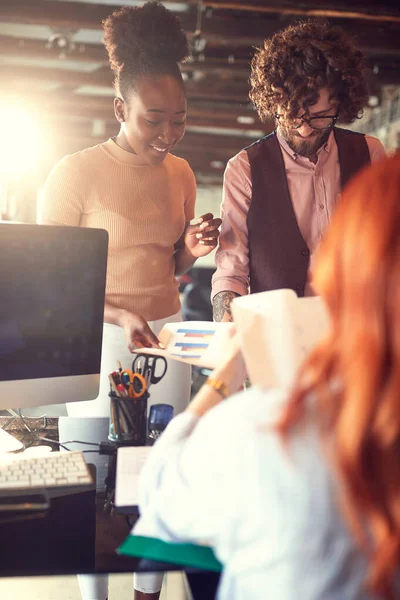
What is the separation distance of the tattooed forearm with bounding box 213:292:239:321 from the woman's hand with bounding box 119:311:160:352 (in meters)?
0.26

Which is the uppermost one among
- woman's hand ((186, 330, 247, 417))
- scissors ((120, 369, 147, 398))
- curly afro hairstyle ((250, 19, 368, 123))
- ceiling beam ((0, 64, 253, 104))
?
ceiling beam ((0, 64, 253, 104))

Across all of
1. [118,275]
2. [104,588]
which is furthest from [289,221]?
[104,588]

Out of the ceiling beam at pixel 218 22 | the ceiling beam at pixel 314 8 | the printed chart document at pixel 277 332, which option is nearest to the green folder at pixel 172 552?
the printed chart document at pixel 277 332

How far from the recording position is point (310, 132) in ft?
6.38

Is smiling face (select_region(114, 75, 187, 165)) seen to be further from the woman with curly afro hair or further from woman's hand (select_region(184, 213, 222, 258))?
woman's hand (select_region(184, 213, 222, 258))

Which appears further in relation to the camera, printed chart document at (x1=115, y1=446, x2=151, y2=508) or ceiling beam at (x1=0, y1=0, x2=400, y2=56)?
ceiling beam at (x1=0, y1=0, x2=400, y2=56)

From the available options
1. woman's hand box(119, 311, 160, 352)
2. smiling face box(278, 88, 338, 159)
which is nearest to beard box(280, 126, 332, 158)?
smiling face box(278, 88, 338, 159)

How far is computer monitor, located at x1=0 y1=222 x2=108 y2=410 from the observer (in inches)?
58.2

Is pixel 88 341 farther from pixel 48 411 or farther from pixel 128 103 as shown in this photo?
pixel 48 411

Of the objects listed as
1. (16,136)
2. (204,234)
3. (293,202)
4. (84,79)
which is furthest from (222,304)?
(16,136)

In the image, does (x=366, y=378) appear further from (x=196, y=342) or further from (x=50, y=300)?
(x=50, y=300)

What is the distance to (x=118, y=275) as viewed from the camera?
83.3 inches

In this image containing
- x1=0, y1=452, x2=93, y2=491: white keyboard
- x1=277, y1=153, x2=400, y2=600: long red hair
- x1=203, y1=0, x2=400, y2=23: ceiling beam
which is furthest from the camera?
x1=203, y1=0, x2=400, y2=23: ceiling beam

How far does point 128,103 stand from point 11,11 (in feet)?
12.8
